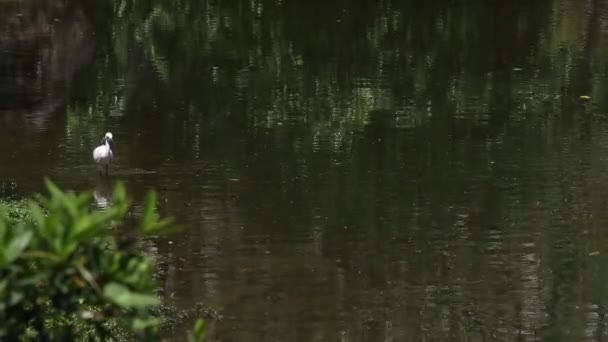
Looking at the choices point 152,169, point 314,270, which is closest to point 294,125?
point 152,169

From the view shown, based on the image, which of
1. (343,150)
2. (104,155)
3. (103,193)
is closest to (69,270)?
(103,193)

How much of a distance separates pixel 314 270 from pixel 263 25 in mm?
12598

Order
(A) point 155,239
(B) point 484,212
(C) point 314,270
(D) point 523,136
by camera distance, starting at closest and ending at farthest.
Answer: (C) point 314,270 < (A) point 155,239 < (B) point 484,212 < (D) point 523,136

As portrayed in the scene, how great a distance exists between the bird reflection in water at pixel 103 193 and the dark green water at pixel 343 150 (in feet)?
Answer: 0.25

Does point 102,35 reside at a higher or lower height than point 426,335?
higher

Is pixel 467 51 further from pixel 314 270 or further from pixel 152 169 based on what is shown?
pixel 314 270

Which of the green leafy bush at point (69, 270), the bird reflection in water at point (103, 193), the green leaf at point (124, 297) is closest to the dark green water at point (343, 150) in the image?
the bird reflection in water at point (103, 193)

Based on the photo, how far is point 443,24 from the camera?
21938 mm

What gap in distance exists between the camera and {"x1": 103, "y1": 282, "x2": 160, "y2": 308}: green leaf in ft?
10.2

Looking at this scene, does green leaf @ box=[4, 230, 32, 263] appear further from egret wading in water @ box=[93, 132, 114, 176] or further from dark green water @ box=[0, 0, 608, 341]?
egret wading in water @ box=[93, 132, 114, 176]

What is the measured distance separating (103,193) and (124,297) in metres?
9.40

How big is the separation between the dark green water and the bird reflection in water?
8 cm

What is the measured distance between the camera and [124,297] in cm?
313

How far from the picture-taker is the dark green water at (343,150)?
373 inches
